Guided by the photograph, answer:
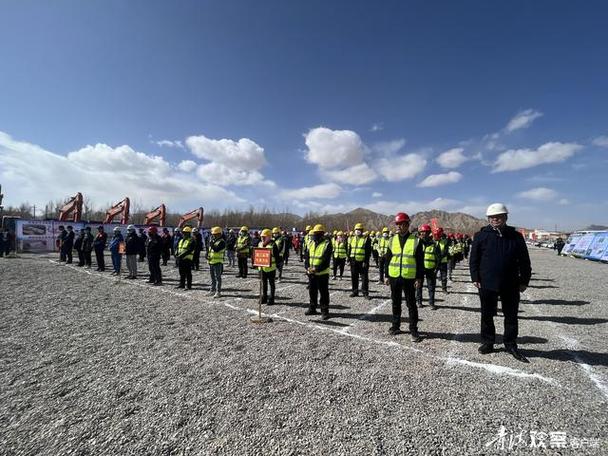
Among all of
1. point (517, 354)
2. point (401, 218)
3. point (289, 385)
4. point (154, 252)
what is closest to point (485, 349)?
point (517, 354)

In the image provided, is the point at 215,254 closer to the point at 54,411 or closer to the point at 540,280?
the point at 54,411

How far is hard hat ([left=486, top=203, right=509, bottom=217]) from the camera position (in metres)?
5.00

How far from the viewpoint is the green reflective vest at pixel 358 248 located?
9.39 m

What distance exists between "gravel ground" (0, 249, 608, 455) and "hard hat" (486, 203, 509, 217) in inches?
93.0

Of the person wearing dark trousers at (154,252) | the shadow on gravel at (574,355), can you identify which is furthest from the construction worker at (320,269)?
the person wearing dark trousers at (154,252)

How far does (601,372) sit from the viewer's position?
4.27 metres

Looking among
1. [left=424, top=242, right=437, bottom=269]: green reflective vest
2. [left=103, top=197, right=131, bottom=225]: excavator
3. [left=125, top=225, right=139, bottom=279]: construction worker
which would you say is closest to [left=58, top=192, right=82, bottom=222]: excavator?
[left=103, top=197, right=131, bottom=225]: excavator

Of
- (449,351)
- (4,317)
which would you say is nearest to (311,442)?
(449,351)

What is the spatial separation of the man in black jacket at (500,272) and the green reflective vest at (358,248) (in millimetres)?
4348

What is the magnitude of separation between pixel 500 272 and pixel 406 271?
1521mm

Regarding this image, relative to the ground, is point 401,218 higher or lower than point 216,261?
higher

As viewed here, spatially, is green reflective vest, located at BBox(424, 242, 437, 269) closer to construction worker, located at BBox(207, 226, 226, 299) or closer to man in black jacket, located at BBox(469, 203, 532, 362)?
man in black jacket, located at BBox(469, 203, 532, 362)

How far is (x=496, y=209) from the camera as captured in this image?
16.6 feet

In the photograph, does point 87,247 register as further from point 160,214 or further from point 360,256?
point 160,214
